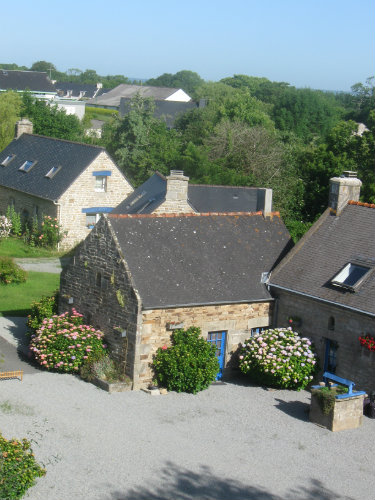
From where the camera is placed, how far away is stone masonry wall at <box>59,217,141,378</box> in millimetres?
19094

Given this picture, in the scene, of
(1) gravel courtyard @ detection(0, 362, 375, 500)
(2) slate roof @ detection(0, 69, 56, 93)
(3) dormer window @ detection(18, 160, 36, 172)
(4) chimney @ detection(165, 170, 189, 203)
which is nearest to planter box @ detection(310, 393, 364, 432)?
(1) gravel courtyard @ detection(0, 362, 375, 500)

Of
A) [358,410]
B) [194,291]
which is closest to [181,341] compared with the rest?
[194,291]

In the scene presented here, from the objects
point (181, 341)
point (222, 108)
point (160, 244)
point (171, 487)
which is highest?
point (222, 108)

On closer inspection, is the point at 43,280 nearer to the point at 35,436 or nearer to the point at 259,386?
the point at 259,386

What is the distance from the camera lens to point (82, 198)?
3888 cm

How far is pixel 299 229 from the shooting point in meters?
32.7

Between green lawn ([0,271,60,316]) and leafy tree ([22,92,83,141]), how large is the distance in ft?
81.5

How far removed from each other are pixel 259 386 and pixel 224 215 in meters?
5.50

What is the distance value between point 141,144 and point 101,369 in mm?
34653

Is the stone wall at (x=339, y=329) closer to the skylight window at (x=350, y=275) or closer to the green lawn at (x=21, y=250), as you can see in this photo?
the skylight window at (x=350, y=275)

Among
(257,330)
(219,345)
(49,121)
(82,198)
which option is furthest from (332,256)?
(49,121)

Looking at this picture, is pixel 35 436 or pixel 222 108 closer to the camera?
pixel 35 436

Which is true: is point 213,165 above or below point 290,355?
above

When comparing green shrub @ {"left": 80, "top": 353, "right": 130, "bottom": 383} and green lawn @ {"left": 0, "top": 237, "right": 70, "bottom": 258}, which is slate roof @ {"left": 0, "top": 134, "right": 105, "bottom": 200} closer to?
green lawn @ {"left": 0, "top": 237, "right": 70, "bottom": 258}
